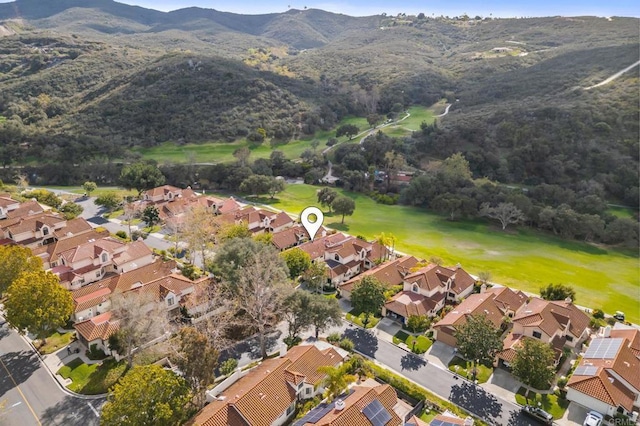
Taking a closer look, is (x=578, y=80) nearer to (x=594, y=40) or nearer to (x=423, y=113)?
(x=423, y=113)

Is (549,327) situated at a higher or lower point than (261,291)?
lower

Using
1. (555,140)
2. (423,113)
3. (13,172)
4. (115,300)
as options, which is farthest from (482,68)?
(115,300)

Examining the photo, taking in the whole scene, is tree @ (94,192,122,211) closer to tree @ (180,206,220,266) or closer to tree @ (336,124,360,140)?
tree @ (180,206,220,266)

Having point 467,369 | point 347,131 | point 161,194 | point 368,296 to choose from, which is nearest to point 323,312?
point 368,296

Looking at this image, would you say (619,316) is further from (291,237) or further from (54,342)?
(54,342)

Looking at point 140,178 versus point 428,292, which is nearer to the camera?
point 428,292

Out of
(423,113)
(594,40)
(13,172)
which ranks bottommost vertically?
(13,172)

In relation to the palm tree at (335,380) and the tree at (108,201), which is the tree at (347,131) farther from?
the palm tree at (335,380)

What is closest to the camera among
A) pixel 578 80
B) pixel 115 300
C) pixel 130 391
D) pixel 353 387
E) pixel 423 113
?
pixel 130 391
